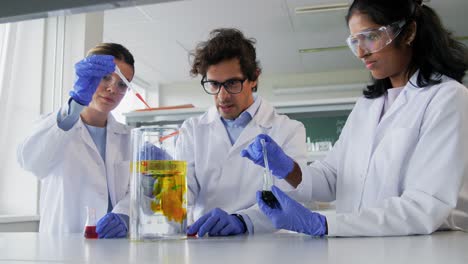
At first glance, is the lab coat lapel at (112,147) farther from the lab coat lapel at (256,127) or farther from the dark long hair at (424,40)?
the dark long hair at (424,40)

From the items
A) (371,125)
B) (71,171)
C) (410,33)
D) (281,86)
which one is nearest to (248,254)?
(371,125)

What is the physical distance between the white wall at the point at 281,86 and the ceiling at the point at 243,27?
47 cm

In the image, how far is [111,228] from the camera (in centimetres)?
122

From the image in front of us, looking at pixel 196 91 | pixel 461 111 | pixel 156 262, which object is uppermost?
pixel 196 91

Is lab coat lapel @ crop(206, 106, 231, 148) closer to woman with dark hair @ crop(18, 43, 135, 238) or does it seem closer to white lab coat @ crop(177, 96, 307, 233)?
white lab coat @ crop(177, 96, 307, 233)

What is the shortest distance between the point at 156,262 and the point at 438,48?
119 cm

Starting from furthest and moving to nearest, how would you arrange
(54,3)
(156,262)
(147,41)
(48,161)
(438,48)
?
(147,41), (48,161), (438,48), (54,3), (156,262)

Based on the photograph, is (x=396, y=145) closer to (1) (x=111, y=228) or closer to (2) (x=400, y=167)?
(2) (x=400, y=167)

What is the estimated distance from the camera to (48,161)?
178 cm

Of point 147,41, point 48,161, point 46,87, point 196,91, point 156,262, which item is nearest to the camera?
point 156,262

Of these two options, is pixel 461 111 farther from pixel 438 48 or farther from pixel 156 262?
pixel 156 262

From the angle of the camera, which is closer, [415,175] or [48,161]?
[415,175]

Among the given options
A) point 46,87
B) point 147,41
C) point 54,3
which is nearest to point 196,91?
point 147,41

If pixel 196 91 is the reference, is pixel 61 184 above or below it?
below
